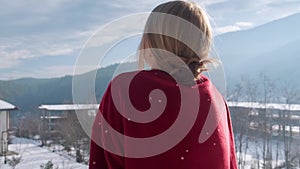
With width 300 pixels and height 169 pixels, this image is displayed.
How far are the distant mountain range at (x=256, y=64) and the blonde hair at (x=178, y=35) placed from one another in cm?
245

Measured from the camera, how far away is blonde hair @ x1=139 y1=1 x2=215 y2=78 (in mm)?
424

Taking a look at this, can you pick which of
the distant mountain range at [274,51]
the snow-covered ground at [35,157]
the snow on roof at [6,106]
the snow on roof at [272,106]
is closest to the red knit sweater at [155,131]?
the snow-covered ground at [35,157]

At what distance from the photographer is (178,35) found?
0.43 metres

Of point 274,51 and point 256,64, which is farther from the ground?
point 274,51

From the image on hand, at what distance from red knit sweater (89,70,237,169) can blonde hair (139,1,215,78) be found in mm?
28

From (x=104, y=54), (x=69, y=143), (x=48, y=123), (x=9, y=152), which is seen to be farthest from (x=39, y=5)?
(x=48, y=123)

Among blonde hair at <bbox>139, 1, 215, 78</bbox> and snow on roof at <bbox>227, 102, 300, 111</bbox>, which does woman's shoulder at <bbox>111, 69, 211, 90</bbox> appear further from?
snow on roof at <bbox>227, 102, 300, 111</bbox>

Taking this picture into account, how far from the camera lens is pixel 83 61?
1.82 feet

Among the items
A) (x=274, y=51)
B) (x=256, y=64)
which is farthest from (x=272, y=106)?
(x=274, y=51)

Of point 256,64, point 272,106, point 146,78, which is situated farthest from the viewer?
point 256,64

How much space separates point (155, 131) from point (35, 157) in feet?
15.6

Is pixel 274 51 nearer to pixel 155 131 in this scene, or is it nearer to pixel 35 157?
pixel 35 157

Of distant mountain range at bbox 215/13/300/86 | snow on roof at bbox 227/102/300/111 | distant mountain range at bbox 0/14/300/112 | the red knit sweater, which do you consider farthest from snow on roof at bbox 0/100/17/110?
the red knit sweater

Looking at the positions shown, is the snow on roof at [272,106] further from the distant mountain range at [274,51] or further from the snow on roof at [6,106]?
the snow on roof at [6,106]
